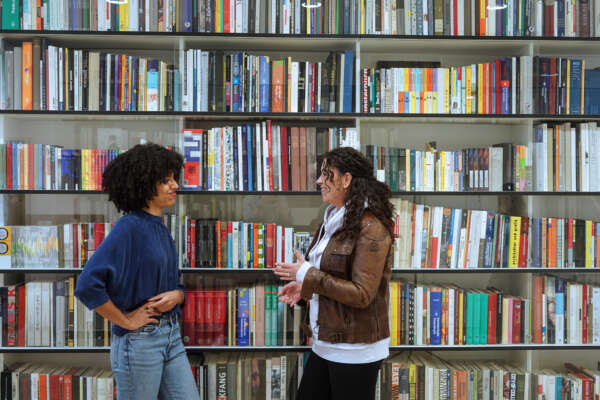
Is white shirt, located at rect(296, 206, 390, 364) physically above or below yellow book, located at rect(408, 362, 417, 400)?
above

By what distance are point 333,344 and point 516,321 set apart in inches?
45.8

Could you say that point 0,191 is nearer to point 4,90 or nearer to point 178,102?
point 4,90

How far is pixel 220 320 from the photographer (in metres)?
2.51

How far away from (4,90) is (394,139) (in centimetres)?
193

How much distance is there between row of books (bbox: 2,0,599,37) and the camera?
98.0 inches

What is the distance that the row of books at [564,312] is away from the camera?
2.58 metres

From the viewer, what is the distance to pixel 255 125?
8.36ft

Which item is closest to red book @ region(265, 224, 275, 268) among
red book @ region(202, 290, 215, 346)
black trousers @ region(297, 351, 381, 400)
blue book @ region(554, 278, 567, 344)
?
red book @ region(202, 290, 215, 346)

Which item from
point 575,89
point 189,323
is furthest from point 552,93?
point 189,323

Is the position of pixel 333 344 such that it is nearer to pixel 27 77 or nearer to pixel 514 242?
pixel 514 242

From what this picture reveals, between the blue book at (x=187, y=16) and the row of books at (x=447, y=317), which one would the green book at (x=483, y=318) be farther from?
the blue book at (x=187, y=16)

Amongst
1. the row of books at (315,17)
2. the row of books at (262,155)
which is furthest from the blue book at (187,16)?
the row of books at (262,155)

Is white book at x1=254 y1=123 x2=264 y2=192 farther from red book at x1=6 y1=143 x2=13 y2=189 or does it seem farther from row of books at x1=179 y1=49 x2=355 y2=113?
red book at x1=6 y1=143 x2=13 y2=189

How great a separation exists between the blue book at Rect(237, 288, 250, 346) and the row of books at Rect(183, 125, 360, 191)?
532mm
